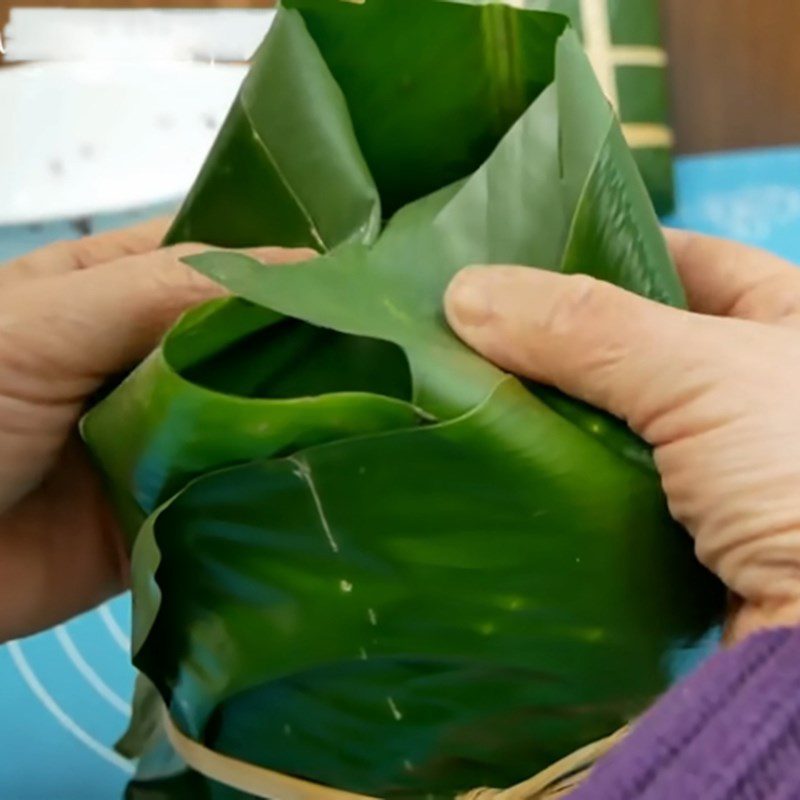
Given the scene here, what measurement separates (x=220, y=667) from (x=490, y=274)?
13cm

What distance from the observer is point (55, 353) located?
34cm

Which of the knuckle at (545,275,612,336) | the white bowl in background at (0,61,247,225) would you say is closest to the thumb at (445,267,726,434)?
the knuckle at (545,275,612,336)

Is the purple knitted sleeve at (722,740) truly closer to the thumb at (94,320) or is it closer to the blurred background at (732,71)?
the thumb at (94,320)

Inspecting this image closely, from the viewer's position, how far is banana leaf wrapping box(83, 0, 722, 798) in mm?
276

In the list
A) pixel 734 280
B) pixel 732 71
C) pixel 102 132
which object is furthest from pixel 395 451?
pixel 732 71

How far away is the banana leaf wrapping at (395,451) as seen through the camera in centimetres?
28

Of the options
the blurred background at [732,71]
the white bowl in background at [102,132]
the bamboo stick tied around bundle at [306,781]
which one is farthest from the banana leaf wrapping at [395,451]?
the blurred background at [732,71]

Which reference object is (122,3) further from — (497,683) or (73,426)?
(497,683)

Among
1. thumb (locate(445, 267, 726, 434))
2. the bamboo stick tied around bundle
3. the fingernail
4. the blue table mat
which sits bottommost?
the blue table mat

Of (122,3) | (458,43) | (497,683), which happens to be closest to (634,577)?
(497,683)

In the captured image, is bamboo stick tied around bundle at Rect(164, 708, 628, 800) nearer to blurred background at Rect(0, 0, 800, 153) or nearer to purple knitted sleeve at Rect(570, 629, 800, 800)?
purple knitted sleeve at Rect(570, 629, 800, 800)

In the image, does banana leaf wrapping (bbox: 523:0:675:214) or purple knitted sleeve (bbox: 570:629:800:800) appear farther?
banana leaf wrapping (bbox: 523:0:675:214)

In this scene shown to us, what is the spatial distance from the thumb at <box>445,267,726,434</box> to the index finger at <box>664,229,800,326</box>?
11cm

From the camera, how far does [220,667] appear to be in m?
0.32
